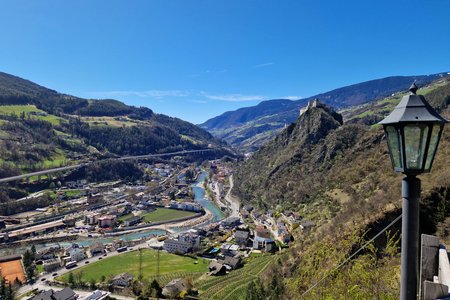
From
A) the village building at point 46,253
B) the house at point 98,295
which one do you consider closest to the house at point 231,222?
the village building at point 46,253

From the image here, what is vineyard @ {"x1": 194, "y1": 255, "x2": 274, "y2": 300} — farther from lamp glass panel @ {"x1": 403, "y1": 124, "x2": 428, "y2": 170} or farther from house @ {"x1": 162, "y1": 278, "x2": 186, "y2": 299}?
lamp glass panel @ {"x1": 403, "y1": 124, "x2": 428, "y2": 170}

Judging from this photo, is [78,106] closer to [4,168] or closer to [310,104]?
[4,168]

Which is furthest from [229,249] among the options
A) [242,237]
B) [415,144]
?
[415,144]

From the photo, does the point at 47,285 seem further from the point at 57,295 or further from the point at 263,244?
the point at 263,244

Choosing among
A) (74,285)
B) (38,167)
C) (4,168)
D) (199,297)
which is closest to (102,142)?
(38,167)

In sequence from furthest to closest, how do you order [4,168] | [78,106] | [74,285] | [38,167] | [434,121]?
[78,106] → [38,167] → [4,168] → [74,285] → [434,121]

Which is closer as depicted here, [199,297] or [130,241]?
[199,297]

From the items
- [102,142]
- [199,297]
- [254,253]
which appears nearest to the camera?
[199,297]
